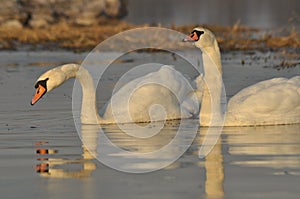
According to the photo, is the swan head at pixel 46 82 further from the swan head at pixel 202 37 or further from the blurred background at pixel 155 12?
the blurred background at pixel 155 12

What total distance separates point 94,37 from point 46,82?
1379 cm

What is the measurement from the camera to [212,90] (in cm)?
1185

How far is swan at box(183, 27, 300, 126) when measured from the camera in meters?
11.5

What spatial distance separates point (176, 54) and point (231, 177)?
1355 cm

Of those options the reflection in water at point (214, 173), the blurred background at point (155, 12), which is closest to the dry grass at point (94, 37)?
the blurred background at point (155, 12)

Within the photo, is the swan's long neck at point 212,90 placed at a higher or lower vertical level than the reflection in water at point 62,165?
higher

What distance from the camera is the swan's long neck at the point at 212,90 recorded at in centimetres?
1147

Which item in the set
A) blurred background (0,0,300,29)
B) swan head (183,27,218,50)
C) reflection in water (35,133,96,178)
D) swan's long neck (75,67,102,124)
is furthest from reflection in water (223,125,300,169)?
blurred background (0,0,300,29)

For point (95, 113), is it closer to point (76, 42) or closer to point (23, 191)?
point (23, 191)

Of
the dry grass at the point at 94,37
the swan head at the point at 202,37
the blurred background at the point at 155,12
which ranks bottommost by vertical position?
the swan head at the point at 202,37

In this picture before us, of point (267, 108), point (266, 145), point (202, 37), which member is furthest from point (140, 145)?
point (202, 37)

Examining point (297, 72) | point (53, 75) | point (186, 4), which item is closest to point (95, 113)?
point (53, 75)

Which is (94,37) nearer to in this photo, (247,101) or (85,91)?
(85,91)

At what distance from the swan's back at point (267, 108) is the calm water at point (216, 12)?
19.3m
